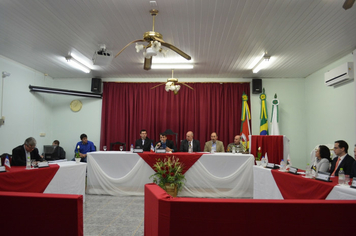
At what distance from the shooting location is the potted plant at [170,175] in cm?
462

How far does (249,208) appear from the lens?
5.31ft

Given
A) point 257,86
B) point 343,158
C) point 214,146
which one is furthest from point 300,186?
point 257,86

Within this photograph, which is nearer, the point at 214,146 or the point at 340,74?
the point at 340,74

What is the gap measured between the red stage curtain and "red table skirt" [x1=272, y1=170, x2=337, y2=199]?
3.91m

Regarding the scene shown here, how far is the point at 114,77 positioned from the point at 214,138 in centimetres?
390

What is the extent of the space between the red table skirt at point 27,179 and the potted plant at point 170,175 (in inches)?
72.6

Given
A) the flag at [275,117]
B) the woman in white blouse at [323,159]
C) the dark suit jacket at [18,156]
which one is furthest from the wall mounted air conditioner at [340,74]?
the dark suit jacket at [18,156]

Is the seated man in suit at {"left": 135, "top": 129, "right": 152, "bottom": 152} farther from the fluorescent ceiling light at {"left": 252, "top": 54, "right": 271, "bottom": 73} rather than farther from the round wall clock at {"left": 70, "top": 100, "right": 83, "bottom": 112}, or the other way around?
the fluorescent ceiling light at {"left": 252, "top": 54, "right": 271, "bottom": 73}

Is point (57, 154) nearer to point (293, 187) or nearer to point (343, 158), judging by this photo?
point (293, 187)

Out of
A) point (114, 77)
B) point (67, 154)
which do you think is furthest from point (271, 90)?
point (67, 154)

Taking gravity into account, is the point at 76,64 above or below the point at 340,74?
above

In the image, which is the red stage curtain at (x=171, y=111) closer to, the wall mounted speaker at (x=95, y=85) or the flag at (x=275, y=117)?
the wall mounted speaker at (x=95, y=85)

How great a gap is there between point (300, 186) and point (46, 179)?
139 inches

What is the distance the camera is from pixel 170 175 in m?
4.67
